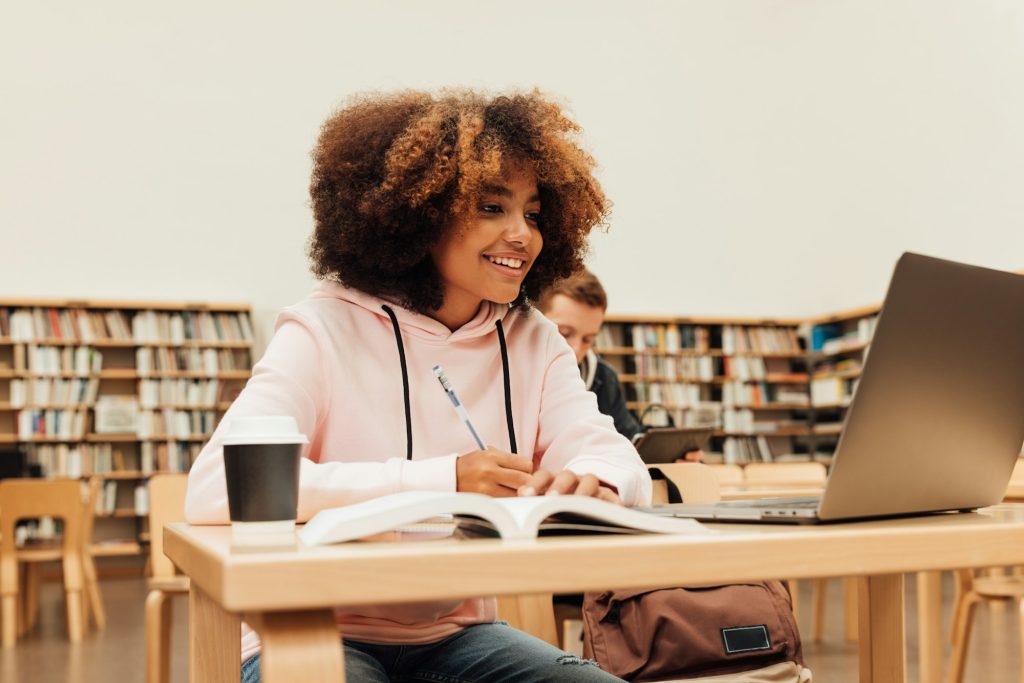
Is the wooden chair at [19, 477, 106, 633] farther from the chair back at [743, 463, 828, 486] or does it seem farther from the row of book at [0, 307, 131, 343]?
the chair back at [743, 463, 828, 486]

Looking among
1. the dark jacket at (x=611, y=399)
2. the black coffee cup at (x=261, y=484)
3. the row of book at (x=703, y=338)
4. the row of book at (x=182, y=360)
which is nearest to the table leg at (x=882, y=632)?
the black coffee cup at (x=261, y=484)

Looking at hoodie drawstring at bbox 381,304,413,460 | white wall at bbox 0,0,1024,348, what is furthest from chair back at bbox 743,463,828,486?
white wall at bbox 0,0,1024,348

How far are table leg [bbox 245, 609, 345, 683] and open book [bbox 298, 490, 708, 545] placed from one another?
73 mm

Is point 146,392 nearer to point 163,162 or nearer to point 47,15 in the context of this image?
point 163,162

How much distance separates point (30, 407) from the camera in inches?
292

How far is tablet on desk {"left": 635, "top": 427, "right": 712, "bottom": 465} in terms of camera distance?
113 inches

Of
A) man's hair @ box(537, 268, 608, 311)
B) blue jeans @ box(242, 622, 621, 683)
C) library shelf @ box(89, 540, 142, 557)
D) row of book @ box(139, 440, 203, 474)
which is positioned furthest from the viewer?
row of book @ box(139, 440, 203, 474)

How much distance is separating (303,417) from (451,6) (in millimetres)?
8253

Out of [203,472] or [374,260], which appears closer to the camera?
[203,472]

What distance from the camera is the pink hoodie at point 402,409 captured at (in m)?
1.07

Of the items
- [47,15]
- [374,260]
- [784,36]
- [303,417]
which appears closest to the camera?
[303,417]

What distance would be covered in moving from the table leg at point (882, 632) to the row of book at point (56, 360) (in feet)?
23.6

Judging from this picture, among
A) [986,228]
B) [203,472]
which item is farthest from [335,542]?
[986,228]

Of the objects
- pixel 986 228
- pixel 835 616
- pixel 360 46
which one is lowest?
pixel 835 616
